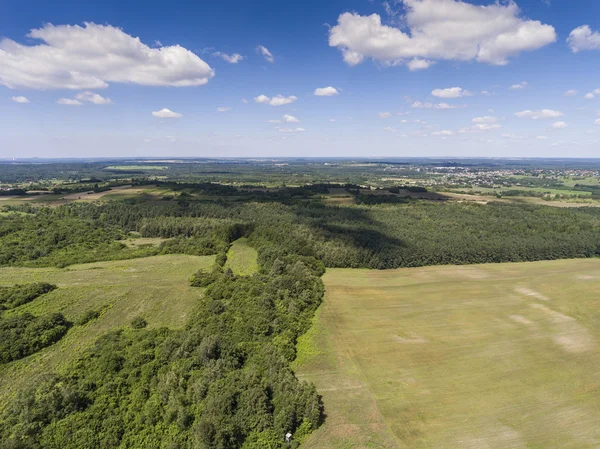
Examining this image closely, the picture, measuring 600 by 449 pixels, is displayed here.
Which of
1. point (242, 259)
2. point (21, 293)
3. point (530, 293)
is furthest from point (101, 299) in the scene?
point (530, 293)

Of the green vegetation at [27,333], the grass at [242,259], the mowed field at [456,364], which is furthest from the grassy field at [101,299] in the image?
the mowed field at [456,364]

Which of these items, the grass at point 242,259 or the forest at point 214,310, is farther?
the grass at point 242,259

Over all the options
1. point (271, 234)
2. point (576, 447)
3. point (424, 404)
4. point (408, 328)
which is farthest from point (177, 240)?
point (576, 447)

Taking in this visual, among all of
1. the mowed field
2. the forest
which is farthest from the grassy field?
the mowed field

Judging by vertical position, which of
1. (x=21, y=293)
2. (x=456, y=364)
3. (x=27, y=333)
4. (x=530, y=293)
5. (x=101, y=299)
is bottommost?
(x=456, y=364)

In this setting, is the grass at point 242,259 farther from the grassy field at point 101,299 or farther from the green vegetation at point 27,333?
the green vegetation at point 27,333

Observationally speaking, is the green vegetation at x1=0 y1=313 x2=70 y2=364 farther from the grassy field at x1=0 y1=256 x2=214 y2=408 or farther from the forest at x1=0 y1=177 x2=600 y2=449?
the grassy field at x1=0 y1=256 x2=214 y2=408

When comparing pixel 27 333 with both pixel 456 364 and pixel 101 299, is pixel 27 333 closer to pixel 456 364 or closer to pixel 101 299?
pixel 101 299
